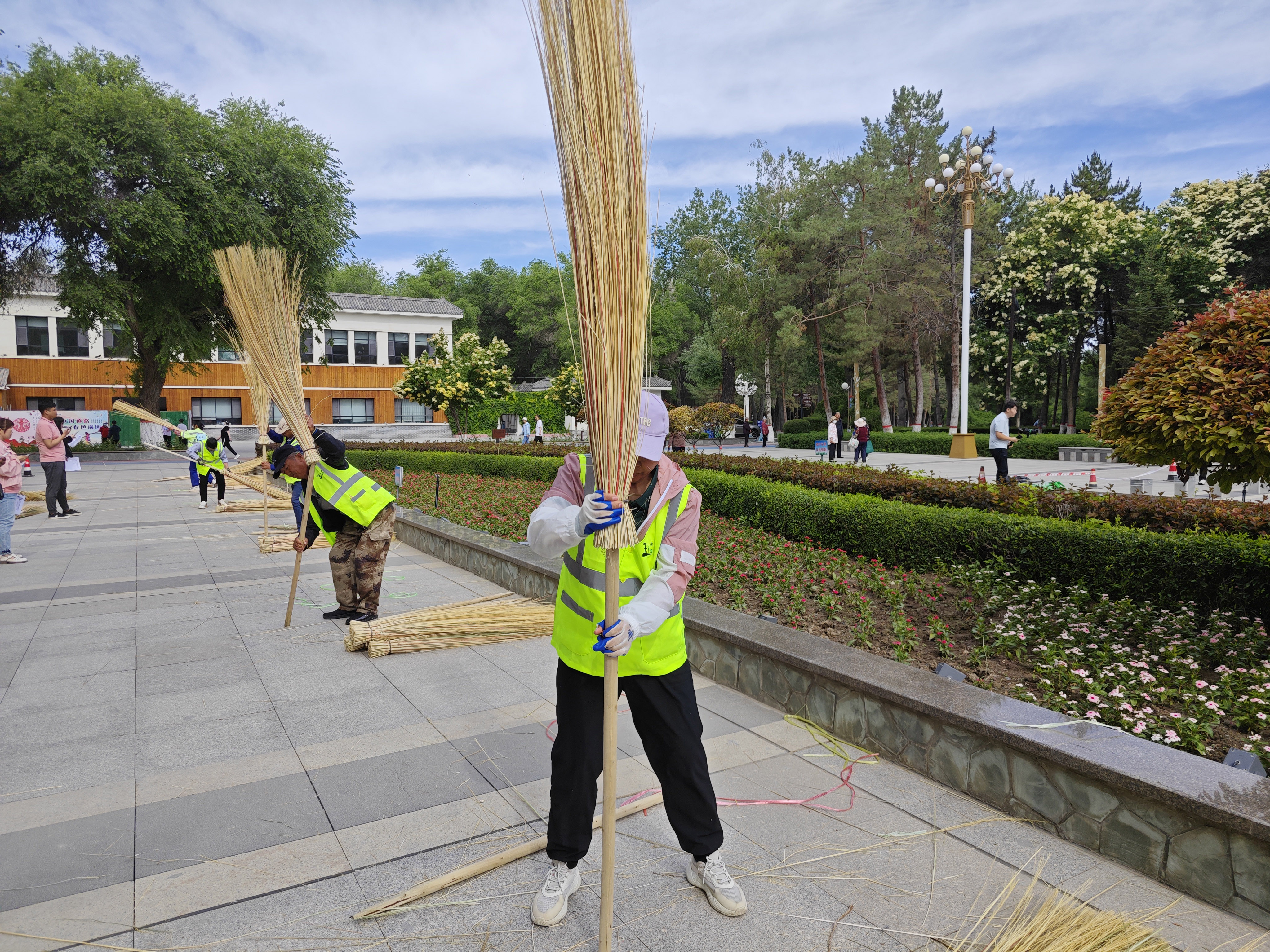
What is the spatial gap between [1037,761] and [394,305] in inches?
1764

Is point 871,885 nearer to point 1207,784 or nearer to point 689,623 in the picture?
point 1207,784

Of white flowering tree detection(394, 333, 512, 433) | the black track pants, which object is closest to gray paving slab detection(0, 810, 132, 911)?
the black track pants

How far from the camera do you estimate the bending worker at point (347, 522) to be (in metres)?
5.56

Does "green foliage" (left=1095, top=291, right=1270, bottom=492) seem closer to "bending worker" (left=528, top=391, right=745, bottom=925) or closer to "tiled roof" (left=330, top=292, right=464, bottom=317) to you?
"bending worker" (left=528, top=391, right=745, bottom=925)

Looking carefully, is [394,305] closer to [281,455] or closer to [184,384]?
[184,384]

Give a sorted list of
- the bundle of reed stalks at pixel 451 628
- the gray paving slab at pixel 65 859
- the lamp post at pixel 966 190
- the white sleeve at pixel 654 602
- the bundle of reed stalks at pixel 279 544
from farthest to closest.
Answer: the lamp post at pixel 966 190, the bundle of reed stalks at pixel 279 544, the bundle of reed stalks at pixel 451 628, the gray paving slab at pixel 65 859, the white sleeve at pixel 654 602

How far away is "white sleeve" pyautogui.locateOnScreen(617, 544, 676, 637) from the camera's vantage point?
7.11ft

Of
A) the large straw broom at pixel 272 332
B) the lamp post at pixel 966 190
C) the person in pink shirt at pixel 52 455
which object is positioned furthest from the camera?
the lamp post at pixel 966 190

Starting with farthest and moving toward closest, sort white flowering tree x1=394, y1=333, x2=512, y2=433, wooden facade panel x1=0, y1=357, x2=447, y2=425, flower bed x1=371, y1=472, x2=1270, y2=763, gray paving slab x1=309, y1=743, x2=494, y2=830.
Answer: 1. wooden facade panel x1=0, y1=357, x2=447, y2=425
2. white flowering tree x1=394, y1=333, x2=512, y2=433
3. flower bed x1=371, y1=472, x2=1270, y2=763
4. gray paving slab x1=309, y1=743, x2=494, y2=830

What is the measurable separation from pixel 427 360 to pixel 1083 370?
3248 centimetres

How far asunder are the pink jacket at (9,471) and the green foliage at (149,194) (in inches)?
559

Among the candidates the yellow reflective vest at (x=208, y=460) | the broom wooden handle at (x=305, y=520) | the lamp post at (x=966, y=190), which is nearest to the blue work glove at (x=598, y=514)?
the broom wooden handle at (x=305, y=520)

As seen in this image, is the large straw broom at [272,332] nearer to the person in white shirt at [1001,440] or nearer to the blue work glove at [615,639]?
the blue work glove at [615,639]

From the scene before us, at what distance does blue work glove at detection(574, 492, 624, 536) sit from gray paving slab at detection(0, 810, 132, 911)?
78.5 inches
